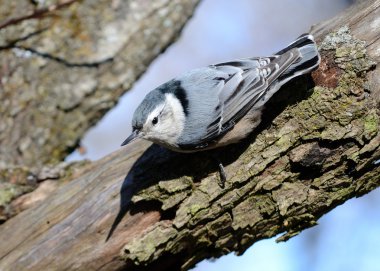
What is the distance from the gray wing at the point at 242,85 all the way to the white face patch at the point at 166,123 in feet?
0.47

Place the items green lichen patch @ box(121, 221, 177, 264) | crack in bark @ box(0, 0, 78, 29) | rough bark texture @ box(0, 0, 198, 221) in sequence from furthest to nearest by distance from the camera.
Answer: rough bark texture @ box(0, 0, 198, 221), crack in bark @ box(0, 0, 78, 29), green lichen patch @ box(121, 221, 177, 264)

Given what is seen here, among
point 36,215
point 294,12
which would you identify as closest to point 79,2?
point 36,215

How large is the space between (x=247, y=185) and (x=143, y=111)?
546 millimetres

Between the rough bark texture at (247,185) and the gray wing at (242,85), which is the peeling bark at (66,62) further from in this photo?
the gray wing at (242,85)

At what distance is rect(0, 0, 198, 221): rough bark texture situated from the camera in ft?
11.5

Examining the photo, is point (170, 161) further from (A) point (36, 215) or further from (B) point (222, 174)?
(A) point (36, 215)

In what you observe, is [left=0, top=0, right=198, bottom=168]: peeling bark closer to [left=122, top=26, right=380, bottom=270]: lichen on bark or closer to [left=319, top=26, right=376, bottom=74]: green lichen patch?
[left=122, top=26, right=380, bottom=270]: lichen on bark

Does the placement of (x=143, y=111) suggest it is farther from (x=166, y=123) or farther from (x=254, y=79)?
(x=254, y=79)

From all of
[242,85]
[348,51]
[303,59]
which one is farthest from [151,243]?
[348,51]

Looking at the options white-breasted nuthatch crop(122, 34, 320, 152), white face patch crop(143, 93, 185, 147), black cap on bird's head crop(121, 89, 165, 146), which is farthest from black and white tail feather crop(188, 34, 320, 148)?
black cap on bird's head crop(121, 89, 165, 146)

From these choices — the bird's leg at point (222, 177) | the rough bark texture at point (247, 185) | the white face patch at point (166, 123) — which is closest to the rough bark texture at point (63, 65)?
the rough bark texture at point (247, 185)

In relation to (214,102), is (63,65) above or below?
above

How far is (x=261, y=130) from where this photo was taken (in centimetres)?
292

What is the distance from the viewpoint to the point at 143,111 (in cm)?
299
